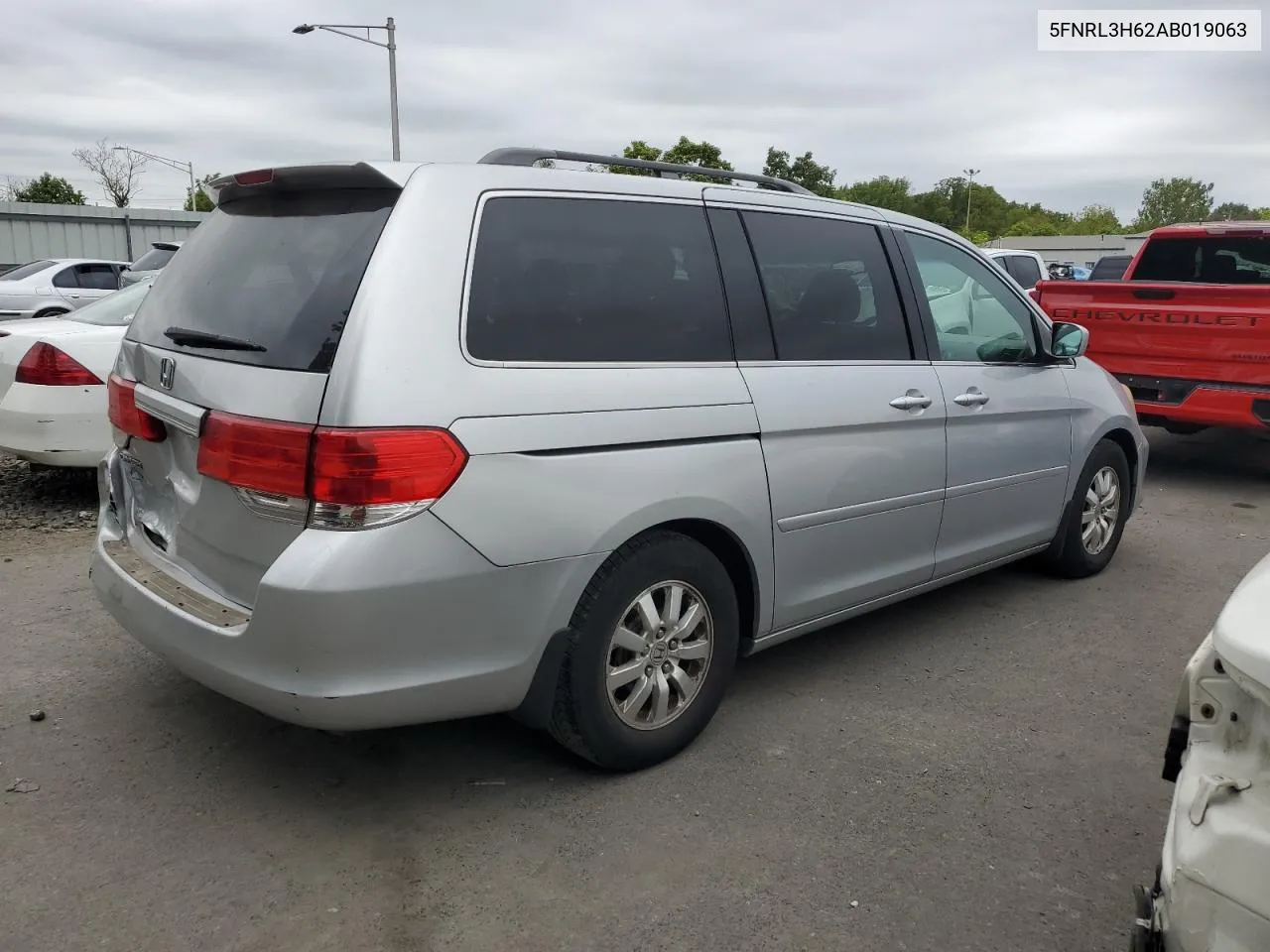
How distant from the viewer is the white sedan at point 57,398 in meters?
6.00

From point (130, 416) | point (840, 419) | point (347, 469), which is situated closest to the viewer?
point (347, 469)

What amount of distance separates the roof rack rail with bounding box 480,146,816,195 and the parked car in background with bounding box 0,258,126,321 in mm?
15837

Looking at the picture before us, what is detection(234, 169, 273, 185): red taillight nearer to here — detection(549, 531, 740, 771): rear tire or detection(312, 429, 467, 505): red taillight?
detection(312, 429, 467, 505): red taillight

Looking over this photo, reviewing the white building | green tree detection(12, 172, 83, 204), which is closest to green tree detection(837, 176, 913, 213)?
the white building

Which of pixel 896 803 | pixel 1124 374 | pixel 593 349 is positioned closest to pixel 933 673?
pixel 896 803

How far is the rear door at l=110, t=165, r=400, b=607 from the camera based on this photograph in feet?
8.87

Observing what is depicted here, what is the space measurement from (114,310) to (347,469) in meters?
5.08

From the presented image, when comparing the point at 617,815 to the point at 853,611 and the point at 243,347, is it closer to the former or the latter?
the point at 853,611

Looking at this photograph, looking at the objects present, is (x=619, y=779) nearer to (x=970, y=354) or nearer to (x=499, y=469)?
(x=499, y=469)

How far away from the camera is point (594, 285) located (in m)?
3.10

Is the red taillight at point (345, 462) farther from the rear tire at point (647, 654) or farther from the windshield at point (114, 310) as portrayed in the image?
the windshield at point (114, 310)

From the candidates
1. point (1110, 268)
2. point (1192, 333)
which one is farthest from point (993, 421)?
point (1110, 268)

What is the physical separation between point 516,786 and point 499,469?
3.60ft

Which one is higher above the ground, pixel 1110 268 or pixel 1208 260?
pixel 1110 268
